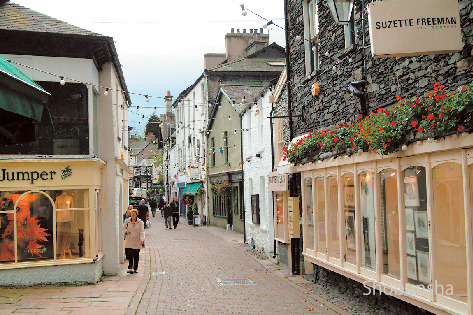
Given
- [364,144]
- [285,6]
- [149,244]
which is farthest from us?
[149,244]

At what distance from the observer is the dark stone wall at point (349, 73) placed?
22.0ft

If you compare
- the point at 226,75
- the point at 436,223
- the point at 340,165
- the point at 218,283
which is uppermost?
the point at 226,75

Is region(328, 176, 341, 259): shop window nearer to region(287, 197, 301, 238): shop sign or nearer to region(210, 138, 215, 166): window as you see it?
region(287, 197, 301, 238): shop sign

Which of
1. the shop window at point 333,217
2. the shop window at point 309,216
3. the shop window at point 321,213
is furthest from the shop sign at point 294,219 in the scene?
the shop window at point 333,217

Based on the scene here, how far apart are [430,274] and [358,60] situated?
4.65 metres

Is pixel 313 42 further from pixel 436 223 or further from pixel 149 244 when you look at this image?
pixel 149 244

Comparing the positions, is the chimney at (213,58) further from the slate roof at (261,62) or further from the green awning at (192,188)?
the green awning at (192,188)

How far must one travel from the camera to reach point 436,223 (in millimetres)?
6652

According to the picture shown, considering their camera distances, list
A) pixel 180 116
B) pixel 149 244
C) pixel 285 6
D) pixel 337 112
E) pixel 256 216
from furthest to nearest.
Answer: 1. pixel 180 116
2. pixel 149 244
3. pixel 256 216
4. pixel 285 6
5. pixel 337 112

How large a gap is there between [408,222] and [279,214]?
835 cm

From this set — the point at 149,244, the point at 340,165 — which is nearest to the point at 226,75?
the point at 149,244

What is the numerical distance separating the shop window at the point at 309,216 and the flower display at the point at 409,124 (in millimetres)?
2058

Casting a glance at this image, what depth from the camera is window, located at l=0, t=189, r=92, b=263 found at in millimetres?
12062

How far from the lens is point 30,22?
1300 cm
